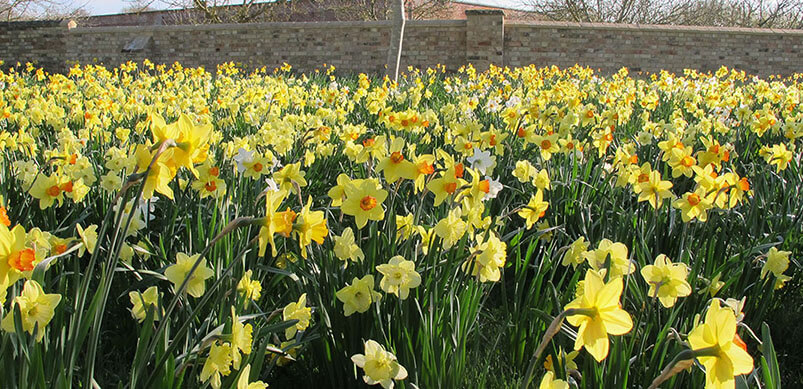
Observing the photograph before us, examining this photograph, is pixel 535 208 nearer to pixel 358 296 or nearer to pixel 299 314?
pixel 358 296

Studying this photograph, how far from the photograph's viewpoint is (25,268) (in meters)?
0.84

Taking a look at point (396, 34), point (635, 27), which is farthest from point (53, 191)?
point (635, 27)

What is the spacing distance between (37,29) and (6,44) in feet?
3.95

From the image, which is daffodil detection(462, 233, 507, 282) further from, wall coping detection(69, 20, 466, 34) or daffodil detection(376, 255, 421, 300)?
wall coping detection(69, 20, 466, 34)

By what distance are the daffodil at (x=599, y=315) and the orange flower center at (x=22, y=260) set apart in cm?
77

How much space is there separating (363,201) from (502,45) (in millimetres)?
13843

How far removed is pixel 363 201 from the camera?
141cm

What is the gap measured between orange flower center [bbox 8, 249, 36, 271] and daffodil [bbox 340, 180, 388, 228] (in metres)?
0.70

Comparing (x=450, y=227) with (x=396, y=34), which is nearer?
(x=450, y=227)

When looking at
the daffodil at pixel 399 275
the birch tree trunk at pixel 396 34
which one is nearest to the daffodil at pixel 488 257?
the daffodil at pixel 399 275

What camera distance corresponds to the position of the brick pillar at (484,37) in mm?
14312

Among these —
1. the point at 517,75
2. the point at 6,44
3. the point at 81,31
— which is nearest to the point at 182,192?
the point at 517,75

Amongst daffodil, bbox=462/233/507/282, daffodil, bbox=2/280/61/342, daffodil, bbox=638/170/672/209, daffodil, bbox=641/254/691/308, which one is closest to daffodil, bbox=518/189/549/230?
daffodil, bbox=462/233/507/282

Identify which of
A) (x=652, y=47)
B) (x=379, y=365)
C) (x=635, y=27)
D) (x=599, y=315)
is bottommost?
(x=379, y=365)
